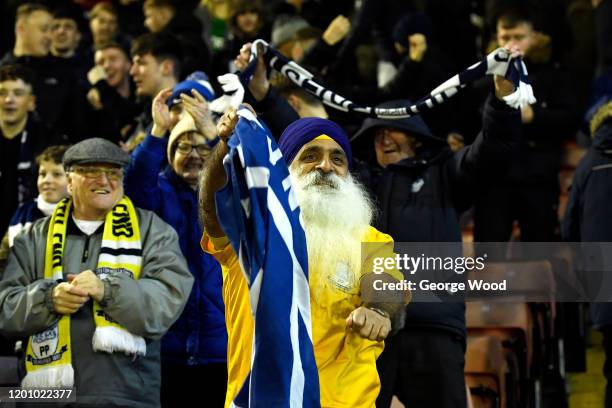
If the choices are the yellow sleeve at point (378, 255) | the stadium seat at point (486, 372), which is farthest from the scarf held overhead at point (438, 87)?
the stadium seat at point (486, 372)

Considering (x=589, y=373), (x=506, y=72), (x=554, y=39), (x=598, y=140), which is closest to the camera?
(x=506, y=72)

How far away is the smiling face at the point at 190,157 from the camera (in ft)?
25.1

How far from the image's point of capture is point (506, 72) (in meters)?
6.81

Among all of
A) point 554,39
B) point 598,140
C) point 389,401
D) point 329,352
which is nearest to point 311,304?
point 329,352

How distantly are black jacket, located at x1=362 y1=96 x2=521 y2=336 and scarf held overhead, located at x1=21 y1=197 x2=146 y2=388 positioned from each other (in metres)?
1.31

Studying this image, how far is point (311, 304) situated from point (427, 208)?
194 centimetres

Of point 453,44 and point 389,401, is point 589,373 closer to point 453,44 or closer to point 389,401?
point 389,401

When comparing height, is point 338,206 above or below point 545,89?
below

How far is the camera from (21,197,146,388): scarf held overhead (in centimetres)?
666

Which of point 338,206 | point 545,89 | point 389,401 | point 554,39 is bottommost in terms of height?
point 389,401

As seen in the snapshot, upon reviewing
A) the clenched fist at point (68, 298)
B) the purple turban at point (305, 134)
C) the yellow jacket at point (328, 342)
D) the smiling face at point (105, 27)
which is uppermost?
the smiling face at point (105, 27)

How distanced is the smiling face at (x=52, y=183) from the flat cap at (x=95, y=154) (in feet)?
2.33

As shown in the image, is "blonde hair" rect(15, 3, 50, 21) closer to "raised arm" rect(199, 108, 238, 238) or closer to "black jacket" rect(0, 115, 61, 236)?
"black jacket" rect(0, 115, 61, 236)

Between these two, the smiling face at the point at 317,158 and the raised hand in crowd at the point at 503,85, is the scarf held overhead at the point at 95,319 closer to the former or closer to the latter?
the smiling face at the point at 317,158
